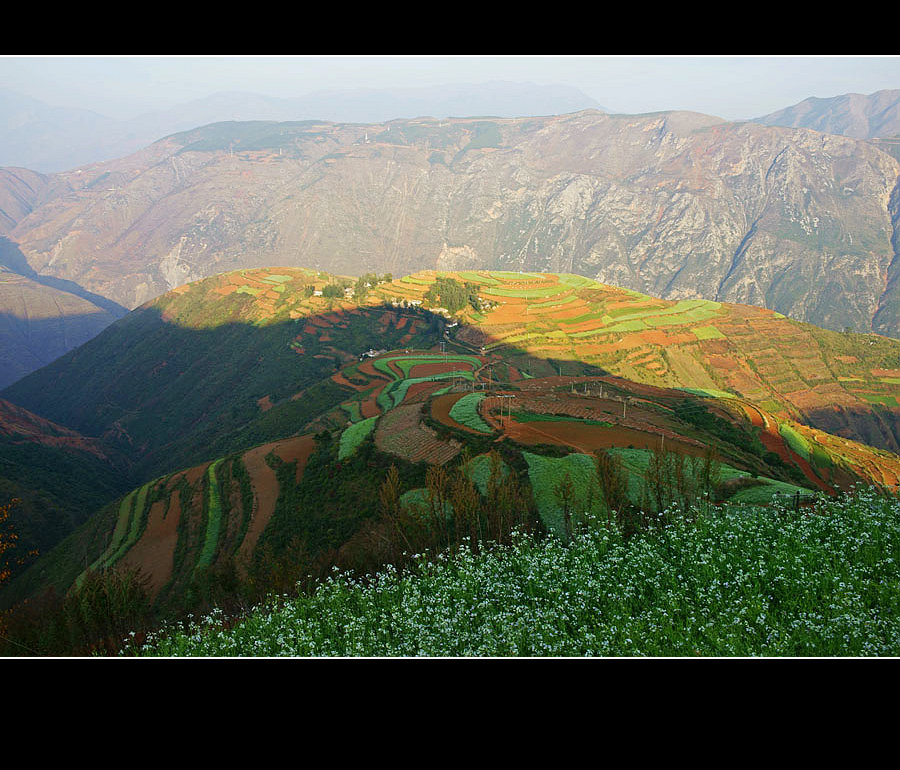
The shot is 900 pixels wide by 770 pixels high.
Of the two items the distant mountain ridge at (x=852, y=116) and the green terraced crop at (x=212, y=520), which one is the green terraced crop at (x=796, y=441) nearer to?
the green terraced crop at (x=212, y=520)

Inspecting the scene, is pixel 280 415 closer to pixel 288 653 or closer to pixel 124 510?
pixel 124 510

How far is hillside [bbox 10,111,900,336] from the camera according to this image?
408ft

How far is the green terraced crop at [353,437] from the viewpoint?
17.7 metres

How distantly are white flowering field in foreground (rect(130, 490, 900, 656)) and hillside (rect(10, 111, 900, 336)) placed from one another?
118 m

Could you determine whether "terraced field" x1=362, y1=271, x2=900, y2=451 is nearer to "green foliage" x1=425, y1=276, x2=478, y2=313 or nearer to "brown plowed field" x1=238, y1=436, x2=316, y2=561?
"green foliage" x1=425, y1=276, x2=478, y2=313

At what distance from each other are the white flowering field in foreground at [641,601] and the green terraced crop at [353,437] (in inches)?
354

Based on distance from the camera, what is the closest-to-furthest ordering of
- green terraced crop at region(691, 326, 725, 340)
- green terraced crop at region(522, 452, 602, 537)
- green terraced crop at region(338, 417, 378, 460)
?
green terraced crop at region(522, 452, 602, 537) → green terraced crop at region(338, 417, 378, 460) → green terraced crop at region(691, 326, 725, 340)

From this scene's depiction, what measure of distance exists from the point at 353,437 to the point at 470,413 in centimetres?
374

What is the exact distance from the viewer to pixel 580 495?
11.8 m

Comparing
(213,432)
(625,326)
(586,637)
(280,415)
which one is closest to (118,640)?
(586,637)

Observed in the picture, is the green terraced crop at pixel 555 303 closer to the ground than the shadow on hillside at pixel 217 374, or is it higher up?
higher up

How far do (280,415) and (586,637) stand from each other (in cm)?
3014

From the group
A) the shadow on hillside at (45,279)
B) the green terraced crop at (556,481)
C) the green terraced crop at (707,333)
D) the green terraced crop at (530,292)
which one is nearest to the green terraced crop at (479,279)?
the green terraced crop at (530,292)

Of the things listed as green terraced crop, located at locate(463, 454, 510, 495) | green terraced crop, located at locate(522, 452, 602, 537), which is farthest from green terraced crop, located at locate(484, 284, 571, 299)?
green terraced crop, located at locate(522, 452, 602, 537)
